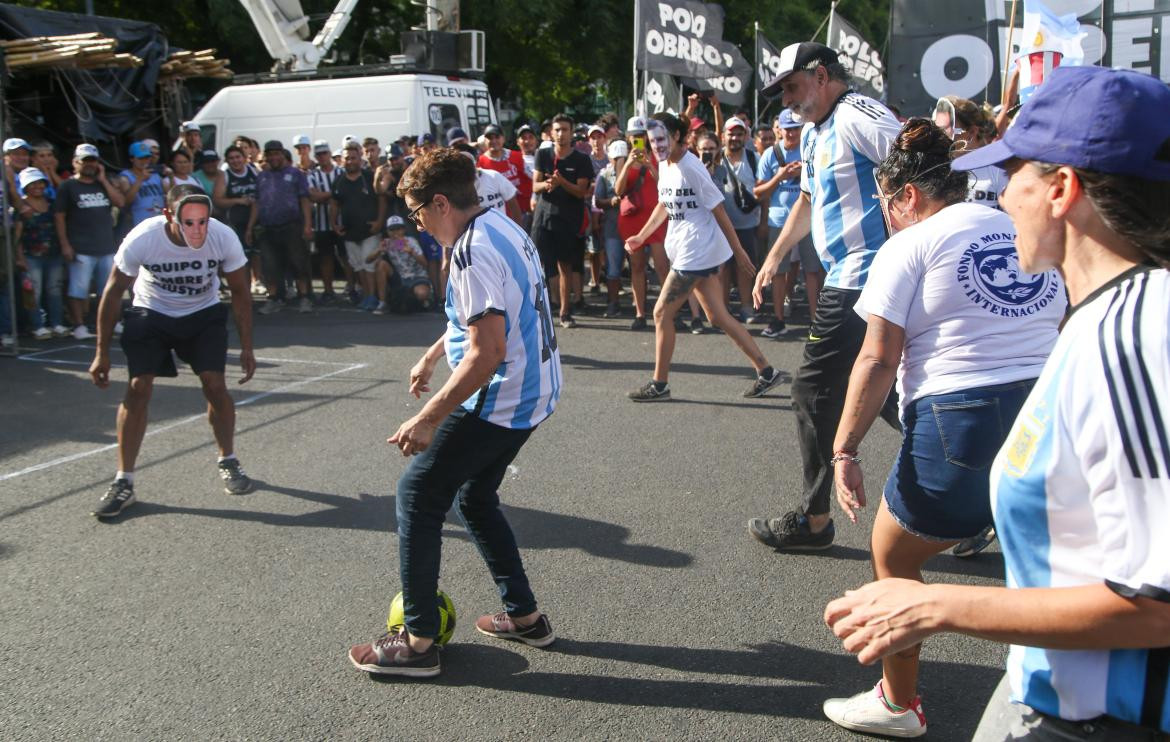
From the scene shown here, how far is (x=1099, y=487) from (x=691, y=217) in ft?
21.5

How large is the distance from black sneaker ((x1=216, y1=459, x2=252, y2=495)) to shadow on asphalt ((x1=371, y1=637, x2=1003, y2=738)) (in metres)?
2.36

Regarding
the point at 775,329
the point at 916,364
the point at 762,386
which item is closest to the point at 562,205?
the point at 775,329

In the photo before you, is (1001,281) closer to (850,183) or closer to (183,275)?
(850,183)

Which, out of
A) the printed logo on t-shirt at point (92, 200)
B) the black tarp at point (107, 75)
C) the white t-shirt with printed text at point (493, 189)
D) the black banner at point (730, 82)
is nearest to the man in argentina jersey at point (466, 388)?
the white t-shirt with printed text at point (493, 189)

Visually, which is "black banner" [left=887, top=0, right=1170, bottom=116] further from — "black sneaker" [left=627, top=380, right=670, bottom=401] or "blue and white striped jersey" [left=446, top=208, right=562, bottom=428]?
"blue and white striped jersey" [left=446, top=208, right=562, bottom=428]

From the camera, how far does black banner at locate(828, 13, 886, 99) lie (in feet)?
41.5

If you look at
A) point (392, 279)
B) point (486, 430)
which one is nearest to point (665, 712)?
point (486, 430)

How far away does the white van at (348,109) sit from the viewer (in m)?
13.5

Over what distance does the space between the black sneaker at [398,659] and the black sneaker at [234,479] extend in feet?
7.72

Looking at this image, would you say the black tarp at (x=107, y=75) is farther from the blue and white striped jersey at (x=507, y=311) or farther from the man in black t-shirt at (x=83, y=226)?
the blue and white striped jersey at (x=507, y=311)

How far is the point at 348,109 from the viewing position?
46.1 ft

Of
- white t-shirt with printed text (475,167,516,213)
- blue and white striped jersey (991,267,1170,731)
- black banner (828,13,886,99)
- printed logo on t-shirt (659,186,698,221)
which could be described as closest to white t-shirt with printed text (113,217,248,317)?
printed logo on t-shirt (659,186,698,221)

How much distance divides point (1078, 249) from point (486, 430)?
7.75ft

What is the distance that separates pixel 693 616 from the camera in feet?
13.2
